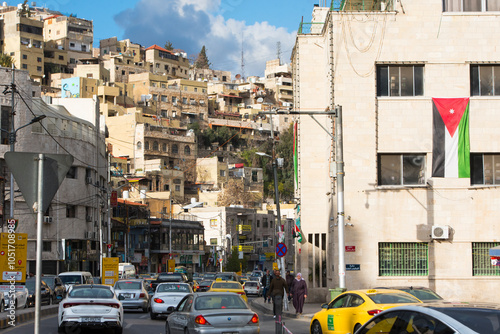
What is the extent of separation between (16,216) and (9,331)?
43.3 metres

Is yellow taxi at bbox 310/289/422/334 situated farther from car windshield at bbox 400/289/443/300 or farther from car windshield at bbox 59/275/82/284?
car windshield at bbox 59/275/82/284

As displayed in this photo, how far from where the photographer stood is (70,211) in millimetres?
66562

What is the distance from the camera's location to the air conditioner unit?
1195 inches

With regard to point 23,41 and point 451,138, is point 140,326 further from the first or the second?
point 23,41

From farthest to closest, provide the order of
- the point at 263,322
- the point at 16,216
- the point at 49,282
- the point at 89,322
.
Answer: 1. the point at 16,216
2. the point at 49,282
3. the point at 263,322
4. the point at 89,322

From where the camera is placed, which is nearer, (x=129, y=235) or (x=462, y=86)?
(x=462, y=86)

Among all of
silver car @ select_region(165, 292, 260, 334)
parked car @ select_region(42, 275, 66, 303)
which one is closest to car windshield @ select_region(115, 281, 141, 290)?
parked car @ select_region(42, 275, 66, 303)

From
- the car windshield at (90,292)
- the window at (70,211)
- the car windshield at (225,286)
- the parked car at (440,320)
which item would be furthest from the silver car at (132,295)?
the window at (70,211)

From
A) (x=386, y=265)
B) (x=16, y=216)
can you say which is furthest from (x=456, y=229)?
(x=16, y=216)

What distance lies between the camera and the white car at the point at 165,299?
87.2 ft

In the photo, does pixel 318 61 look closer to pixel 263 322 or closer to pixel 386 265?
pixel 386 265

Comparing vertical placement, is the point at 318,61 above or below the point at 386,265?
above

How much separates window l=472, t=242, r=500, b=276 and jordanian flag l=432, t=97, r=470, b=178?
314 cm

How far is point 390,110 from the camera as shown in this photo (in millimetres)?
31812
